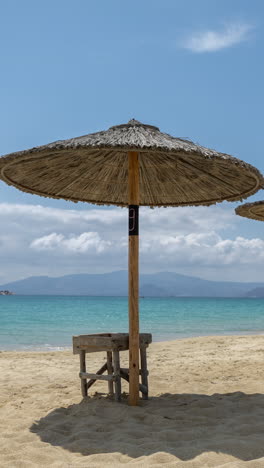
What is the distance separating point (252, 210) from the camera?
7070 millimetres

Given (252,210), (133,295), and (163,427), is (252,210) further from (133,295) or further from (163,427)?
(163,427)

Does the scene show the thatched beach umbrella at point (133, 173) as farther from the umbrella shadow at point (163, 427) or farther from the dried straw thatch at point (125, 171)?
the umbrella shadow at point (163, 427)

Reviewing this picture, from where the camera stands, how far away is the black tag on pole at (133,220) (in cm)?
514

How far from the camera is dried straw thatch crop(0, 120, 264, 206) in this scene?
433cm

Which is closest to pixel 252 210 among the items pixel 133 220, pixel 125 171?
pixel 125 171

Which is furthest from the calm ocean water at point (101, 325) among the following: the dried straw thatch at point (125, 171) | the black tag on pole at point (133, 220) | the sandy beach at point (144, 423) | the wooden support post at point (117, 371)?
the black tag on pole at point (133, 220)

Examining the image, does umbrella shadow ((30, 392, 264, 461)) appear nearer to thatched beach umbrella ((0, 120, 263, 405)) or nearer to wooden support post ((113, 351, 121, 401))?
wooden support post ((113, 351, 121, 401))

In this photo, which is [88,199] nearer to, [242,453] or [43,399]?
[43,399]

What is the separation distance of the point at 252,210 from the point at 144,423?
147 inches

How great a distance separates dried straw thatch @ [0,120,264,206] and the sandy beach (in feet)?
7.69

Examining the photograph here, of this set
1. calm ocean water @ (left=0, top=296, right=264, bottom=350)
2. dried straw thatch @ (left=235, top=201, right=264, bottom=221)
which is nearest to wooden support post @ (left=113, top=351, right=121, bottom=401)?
dried straw thatch @ (left=235, top=201, right=264, bottom=221)

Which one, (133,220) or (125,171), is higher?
(125,171)

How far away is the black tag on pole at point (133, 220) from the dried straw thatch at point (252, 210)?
2.17 metres

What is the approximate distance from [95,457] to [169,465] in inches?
22.7
